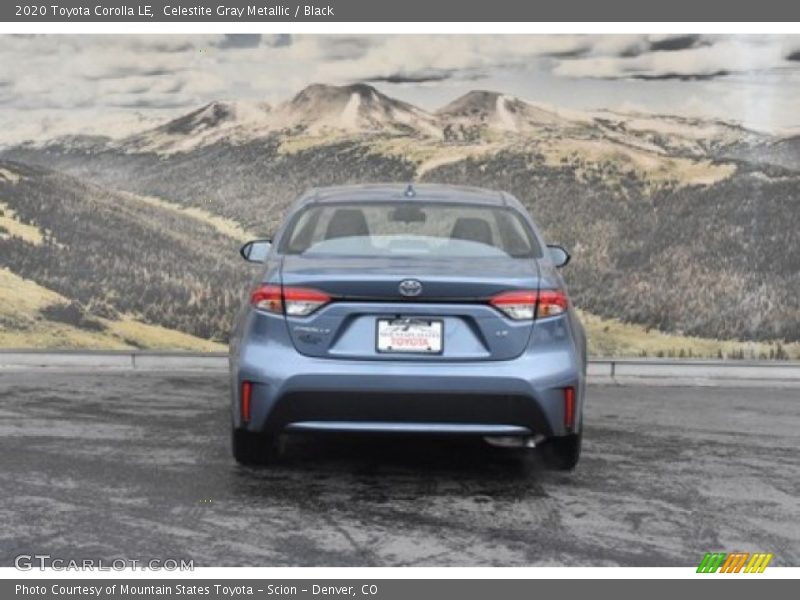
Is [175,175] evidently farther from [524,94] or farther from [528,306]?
[528,306]

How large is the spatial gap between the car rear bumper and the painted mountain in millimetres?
4861

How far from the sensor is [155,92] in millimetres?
10875

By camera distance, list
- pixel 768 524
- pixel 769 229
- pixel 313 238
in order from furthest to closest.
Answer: pixel 769 229 < pixel 313 238 < pixel 768 524

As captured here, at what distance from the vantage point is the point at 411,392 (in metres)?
5.83

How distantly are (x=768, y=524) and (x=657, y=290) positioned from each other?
5.10m

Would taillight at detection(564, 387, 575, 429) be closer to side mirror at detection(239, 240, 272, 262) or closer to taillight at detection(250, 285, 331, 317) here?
taillight at detection(250, 285, 331, 317)

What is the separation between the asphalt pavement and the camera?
5.20m

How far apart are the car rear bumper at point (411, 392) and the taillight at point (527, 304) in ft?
0.23

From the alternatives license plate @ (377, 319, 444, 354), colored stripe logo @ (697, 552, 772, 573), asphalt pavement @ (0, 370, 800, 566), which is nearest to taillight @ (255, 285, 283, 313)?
license plate @ (377, 319, 444, 354)

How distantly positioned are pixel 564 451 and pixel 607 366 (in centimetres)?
418

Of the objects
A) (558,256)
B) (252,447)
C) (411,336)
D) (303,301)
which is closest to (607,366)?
(558,256)

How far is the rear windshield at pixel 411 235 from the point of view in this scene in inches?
257

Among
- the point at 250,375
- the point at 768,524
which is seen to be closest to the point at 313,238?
the point at 250,375

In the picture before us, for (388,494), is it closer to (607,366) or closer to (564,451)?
(564,451)
